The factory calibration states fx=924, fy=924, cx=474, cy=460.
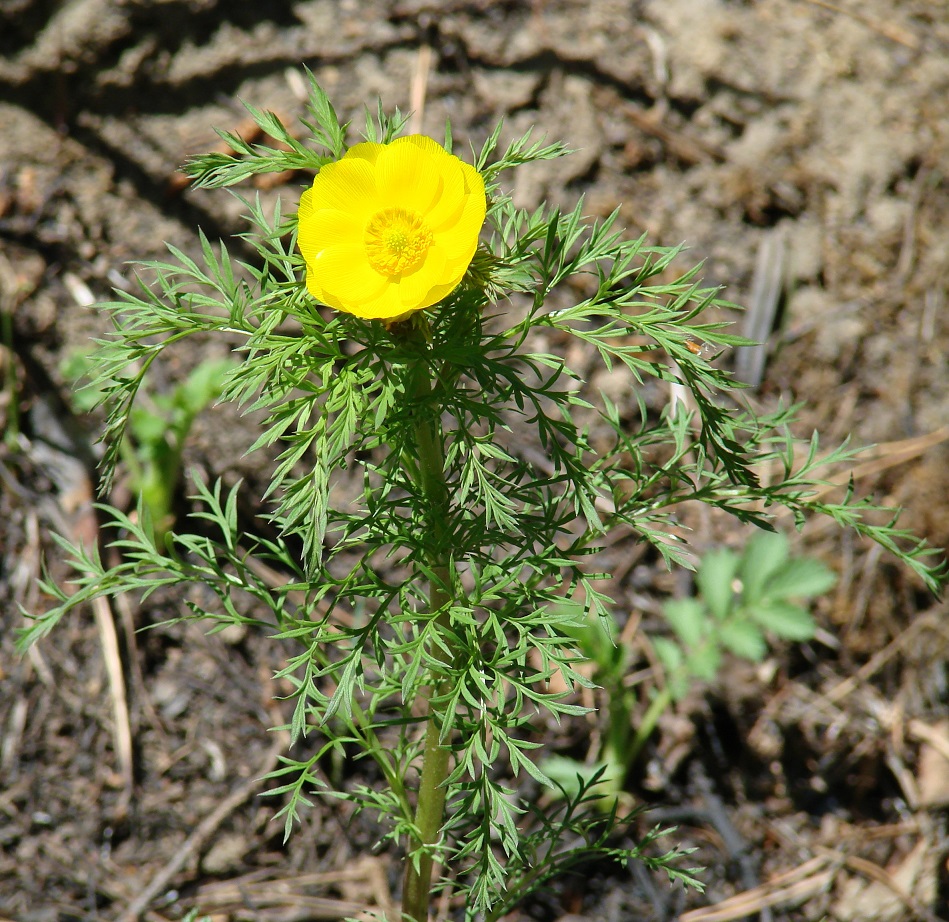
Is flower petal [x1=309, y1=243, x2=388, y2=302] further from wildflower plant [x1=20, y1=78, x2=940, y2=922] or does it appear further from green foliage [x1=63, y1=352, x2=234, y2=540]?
green foliage [x1=63, y1=352, x2=234, y2=540]

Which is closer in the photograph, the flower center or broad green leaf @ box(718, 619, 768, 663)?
the flower center

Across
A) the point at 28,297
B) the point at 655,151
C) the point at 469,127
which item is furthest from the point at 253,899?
the point at 655,151

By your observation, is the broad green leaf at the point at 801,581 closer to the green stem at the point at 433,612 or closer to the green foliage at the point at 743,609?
the green foliage at the point at 743,609

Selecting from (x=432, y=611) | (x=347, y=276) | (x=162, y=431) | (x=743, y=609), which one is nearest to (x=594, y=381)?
(x=743, y=609)

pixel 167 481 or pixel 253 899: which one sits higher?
pixel 167 481

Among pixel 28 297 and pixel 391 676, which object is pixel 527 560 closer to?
pixel 391 676

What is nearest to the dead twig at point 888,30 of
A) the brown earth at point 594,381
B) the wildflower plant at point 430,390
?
the brown earth at point 594,381

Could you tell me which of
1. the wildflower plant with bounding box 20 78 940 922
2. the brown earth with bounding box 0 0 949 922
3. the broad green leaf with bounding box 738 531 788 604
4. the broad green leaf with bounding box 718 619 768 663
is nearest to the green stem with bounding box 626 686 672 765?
the brown earth with bounding box 0 0 949 922
